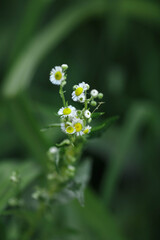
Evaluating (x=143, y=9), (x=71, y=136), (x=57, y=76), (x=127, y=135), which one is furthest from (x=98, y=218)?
(x=143, y=9)

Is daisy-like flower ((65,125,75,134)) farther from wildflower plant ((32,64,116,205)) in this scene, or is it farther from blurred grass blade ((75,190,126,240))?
blurred grass blade ((75,190,126,240))

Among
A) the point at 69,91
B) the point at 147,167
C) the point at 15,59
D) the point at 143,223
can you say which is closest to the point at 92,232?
the point at 143,223

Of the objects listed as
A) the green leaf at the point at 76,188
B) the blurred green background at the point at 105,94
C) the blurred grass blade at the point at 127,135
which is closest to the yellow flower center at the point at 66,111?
the green leaf at the point at 76,188

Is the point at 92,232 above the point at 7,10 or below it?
below

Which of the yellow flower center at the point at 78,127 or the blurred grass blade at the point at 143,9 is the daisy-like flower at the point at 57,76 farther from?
the blurred grass blade at the point at 143,9

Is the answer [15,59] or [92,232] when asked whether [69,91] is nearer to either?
[15,59]

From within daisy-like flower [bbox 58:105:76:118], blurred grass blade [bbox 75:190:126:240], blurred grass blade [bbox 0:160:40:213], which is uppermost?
daisy-like flower [bbox 58:105:76:118]

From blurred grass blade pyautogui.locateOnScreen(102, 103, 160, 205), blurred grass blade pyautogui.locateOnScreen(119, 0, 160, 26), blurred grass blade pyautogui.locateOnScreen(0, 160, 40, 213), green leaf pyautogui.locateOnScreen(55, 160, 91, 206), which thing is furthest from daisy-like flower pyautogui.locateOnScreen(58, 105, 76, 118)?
blurred grass blade pyautogui.locateOnScreen(119, 0, 160, 26)
